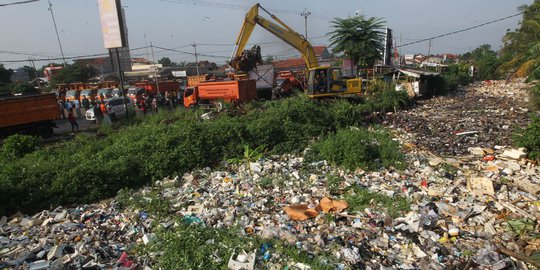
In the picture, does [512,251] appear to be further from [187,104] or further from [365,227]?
[187,104]

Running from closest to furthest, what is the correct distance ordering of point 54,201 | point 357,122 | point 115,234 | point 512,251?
point 512,251 → point 115,234 → point 54,201 → point 357,122

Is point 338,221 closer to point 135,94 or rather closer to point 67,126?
point 67,126

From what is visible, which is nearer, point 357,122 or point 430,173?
point 430,173

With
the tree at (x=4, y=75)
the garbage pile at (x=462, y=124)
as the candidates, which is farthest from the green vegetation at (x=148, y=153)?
the tree at (x=4, y=75)

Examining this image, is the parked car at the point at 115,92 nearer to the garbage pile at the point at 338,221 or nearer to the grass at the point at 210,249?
the garbage pile at the point at 338,221

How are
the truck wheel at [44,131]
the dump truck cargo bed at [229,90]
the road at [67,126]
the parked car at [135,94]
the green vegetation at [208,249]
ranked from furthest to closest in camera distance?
the parked car at [135,94] → the dump truck cargo bed at [229,90] → the road at [67,126] → the truck wheel at [44,131] → the green vegetation at [208,249]

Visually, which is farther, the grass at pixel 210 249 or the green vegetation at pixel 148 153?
the green vegetation at pixel 148 153

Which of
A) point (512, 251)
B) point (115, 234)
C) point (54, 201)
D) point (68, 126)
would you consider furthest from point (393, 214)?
→ point (68, 126)

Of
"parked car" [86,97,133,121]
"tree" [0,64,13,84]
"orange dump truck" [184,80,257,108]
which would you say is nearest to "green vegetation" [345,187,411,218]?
"orange dump truck" [184,80,257,108]

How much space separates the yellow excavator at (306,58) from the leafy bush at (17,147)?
28.9 ft

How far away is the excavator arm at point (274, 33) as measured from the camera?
617 inches

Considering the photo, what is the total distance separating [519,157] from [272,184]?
5.06 metres

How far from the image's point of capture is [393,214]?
533 centimetres

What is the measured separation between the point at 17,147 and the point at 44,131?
5651 millimetres
